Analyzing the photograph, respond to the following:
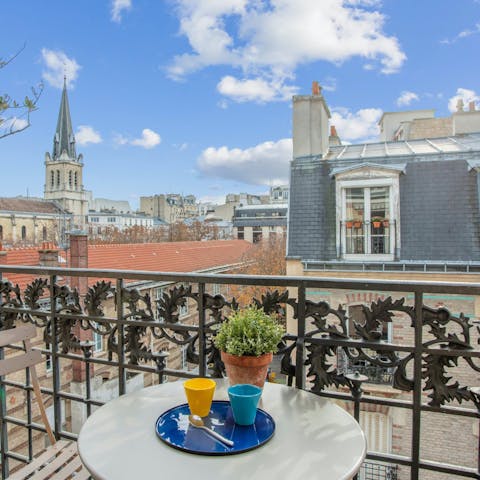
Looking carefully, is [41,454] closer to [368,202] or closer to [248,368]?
[248,368]

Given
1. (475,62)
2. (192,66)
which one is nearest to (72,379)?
(192,66)

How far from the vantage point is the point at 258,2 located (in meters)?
7.02

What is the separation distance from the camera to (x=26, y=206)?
4212 cm

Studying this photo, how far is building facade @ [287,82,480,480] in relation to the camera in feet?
19.7

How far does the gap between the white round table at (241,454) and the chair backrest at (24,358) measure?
69cm

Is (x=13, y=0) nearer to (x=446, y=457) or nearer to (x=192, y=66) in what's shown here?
(x=446, y=457)

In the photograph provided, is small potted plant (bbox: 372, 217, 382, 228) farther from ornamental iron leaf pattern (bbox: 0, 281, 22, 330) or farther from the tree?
ornamental iron leaf pattern (bbox: 0, 281, 22, 330)

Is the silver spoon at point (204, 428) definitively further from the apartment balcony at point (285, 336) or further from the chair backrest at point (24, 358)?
the chair backrest at point (24, 358)

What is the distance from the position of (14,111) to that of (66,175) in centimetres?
5511

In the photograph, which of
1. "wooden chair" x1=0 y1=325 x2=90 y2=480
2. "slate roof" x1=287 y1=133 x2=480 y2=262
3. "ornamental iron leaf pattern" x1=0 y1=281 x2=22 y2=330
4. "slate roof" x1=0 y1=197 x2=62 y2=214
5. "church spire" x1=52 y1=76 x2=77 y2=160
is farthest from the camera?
"church spire" x1=52 y1=76 x2=77 y2=160

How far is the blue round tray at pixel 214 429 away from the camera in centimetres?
94

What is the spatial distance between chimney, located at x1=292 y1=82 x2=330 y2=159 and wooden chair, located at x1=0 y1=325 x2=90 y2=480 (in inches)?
269

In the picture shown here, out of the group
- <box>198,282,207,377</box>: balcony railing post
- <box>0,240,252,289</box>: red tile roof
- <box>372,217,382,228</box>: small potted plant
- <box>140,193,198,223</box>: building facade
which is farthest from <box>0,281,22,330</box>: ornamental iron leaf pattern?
<box>140,193,198,223</box>: building facade

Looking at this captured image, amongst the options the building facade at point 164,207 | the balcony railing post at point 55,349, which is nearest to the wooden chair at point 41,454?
the balcony railing post at point 55,349
